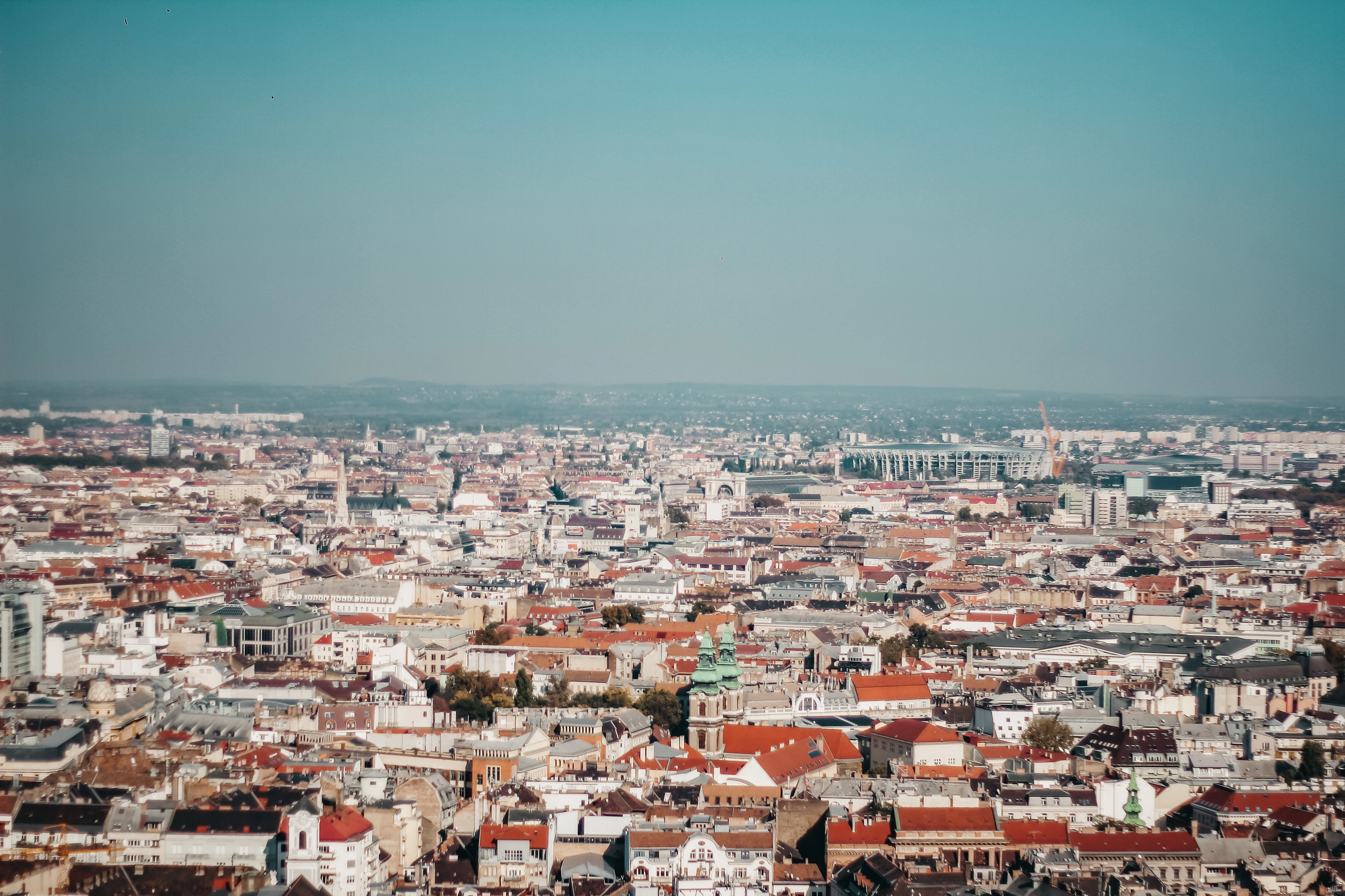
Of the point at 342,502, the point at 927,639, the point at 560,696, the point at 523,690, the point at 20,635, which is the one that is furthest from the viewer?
the point at 342,502

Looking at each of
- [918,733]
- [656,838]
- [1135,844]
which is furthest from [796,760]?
[1135,844]

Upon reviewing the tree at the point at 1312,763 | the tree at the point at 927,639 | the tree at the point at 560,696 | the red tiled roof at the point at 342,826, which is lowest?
the tree at the point at 927,639

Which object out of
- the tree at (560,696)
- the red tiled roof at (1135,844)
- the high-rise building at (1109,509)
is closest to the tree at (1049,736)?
the red tiled roof at (1135,844)

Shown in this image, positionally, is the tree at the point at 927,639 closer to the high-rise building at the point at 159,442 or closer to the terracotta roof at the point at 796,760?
the terracotta roof at the point at 796,760

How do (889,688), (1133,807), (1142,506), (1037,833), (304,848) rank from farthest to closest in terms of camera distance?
1. (1142,506)
2. (889,688)
3. (1133,807)
4. (1037,833)
5. (304,848)

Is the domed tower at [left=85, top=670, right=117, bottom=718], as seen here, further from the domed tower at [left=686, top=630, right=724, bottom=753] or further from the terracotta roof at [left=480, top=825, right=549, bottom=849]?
the domed tower at [left=686, top=630, right=724, bottom=753]

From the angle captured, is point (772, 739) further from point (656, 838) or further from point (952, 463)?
point (952, 463)
